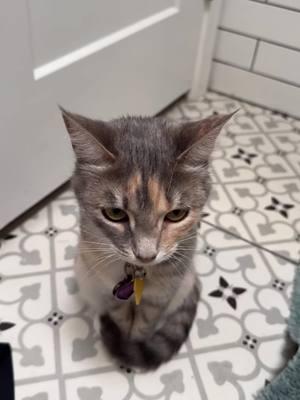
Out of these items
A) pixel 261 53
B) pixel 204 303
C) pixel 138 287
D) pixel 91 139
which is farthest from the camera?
pixel 261 53

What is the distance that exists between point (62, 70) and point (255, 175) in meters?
0.69

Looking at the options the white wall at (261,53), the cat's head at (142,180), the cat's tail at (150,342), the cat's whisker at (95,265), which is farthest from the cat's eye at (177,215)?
the white wall at (261,53)

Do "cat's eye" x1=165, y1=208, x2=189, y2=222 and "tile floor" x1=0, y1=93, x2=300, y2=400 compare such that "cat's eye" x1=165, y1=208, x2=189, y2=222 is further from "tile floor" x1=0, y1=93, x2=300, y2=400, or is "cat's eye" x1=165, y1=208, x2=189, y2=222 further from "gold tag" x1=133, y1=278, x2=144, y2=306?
"tile floor" x1=0, y1=93, x2=300, y2=400

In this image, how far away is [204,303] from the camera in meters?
0.97

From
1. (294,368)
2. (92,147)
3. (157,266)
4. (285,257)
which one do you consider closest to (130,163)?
(92,147)

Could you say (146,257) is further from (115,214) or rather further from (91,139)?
(91,139)

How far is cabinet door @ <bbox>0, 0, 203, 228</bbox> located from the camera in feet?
2.90

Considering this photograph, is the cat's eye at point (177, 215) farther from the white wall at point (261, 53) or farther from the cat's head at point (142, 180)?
the white wall at point (261, 53)

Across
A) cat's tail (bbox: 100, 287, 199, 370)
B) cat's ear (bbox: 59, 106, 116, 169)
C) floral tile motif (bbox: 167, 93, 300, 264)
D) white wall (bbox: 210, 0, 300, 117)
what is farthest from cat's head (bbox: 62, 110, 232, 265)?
white wall (bbox: 210, 0, 300, 117)

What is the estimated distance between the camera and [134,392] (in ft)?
2.67

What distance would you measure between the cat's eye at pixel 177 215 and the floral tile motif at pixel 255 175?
0.50 metres

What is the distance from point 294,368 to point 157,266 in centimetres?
30

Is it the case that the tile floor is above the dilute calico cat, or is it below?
below

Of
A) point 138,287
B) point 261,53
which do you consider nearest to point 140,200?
point 138,287
